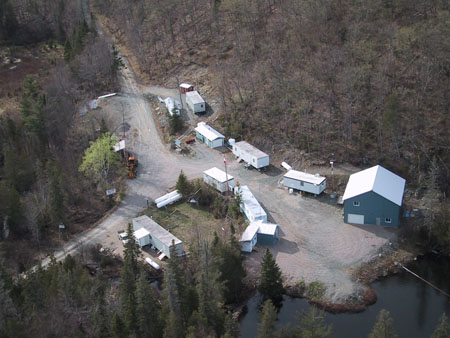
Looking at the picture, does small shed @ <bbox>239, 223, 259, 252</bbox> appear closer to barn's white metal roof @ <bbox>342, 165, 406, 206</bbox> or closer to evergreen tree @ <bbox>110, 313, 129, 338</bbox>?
barn's white metal roof @ <bbox>342, 165, 406, 206</bbox>

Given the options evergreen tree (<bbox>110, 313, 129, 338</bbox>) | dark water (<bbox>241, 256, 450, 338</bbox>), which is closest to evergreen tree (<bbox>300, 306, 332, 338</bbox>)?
dark water (<bbox>241, 256, 450, 338</bbox>)

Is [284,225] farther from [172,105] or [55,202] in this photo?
[172,105]

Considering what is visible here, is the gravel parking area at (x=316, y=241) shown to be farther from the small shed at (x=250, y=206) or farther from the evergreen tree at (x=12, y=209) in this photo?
the evergreen tree at (x=12, y=209)

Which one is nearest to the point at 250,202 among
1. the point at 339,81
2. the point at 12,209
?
the point at 339,81

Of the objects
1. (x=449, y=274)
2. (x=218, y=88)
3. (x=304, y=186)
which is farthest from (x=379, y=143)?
(x=218, y=88)

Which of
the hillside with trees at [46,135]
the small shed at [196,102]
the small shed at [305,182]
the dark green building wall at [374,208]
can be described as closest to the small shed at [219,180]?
the small shed at [305,182]
